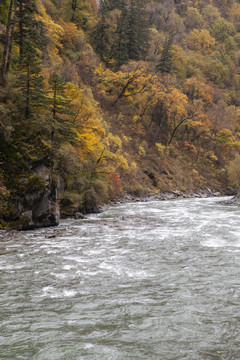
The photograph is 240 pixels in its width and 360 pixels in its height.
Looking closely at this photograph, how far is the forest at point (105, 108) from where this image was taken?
1617 centimetres

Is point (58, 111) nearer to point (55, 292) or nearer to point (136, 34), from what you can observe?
point (55, 292)

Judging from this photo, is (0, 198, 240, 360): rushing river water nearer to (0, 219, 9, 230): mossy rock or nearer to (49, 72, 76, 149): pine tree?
(0, 219, 9, 230): mossy rock

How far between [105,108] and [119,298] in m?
38.5

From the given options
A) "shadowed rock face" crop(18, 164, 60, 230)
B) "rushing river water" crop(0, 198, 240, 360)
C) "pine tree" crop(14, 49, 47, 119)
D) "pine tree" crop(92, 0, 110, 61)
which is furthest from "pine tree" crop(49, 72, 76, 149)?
"pine tree" crop(92, 0, 110, 61)

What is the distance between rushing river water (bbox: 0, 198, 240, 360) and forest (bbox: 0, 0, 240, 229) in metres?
4.98

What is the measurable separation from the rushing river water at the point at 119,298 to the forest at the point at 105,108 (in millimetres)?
4982

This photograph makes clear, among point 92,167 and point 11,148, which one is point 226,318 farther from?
point 92,167

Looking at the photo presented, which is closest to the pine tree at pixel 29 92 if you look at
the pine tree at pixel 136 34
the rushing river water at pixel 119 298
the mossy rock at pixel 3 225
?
the mossy rock at pixel 3 225

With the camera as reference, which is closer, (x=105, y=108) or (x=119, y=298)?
(x=119, y=298)

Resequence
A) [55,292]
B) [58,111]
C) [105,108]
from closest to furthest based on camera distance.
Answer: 1. [55,292]
2. [58,111]
3. [105,108]

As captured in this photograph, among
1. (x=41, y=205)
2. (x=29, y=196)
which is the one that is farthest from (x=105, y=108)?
(x=29, y=196)

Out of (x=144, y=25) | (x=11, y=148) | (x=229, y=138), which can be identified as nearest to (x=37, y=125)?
(x=11, y=148)

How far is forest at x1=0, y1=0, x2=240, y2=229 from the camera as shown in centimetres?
1617

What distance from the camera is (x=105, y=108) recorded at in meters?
43.0
